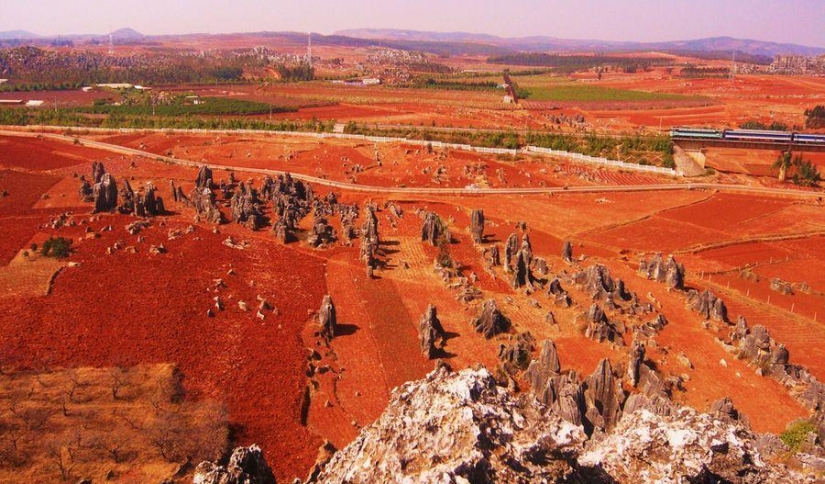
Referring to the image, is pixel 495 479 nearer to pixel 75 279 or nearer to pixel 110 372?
pixel 110 372

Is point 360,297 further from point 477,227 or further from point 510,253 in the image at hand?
point 477,227

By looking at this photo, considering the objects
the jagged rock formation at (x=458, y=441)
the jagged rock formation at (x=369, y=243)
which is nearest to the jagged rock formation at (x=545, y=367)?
the jagged rock formation at (x=458, y=441)

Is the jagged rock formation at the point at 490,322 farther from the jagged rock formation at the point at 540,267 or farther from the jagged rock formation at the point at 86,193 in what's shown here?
the jagged rock formation at the point at 86,193

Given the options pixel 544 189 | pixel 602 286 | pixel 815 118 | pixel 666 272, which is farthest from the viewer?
pixel 815 118

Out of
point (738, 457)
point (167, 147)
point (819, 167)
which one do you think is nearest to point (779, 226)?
point (819, 167)

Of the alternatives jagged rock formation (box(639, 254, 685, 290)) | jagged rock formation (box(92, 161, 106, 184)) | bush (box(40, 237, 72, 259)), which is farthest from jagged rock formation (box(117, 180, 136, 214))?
jagged rock formation (box(639, 254, 685, 290))

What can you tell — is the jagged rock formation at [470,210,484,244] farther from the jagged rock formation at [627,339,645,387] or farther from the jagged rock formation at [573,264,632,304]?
the jagged rock formation at [627,339,645,387]

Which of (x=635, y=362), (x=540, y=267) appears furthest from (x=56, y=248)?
(x=635, y=362)
